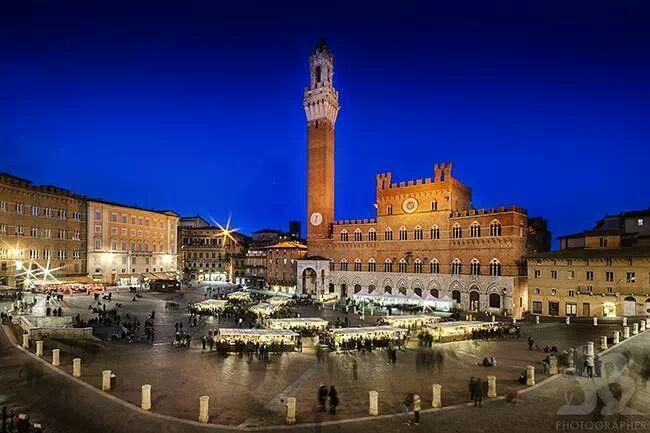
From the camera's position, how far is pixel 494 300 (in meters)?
47.1

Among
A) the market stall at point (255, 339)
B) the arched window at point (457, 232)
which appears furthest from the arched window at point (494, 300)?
the market stall at point (255, 339)

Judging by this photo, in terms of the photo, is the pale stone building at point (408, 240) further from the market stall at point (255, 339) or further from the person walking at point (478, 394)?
the person walking at point (478, 394)

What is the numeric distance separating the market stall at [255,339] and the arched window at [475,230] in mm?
30855

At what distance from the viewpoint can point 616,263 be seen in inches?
1537

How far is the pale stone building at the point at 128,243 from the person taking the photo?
2704 inches

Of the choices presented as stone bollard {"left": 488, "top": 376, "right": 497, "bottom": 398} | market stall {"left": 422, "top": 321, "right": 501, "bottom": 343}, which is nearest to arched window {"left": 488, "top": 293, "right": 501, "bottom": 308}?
market stall {"left": 422, "top": 321, "right": 501, "bottom": 343}

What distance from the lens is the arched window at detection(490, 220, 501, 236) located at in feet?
155

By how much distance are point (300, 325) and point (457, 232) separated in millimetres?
27639

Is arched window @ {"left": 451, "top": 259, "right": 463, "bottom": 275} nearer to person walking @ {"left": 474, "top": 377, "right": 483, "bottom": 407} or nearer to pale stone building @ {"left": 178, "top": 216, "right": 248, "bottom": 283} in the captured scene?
person walking @ {"left": 474, "top": 377, "right": 483, "bottom": 407}

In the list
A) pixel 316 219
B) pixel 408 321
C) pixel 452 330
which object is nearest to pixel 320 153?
pixel 316 219

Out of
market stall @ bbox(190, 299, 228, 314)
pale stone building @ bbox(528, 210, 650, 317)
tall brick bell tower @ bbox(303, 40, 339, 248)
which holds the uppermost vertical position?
tall brick bell tower @ bbox(303, 40, 339, 248)

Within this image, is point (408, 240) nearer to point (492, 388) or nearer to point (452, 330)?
point (452, 330)

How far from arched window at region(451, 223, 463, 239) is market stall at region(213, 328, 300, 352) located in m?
31.1

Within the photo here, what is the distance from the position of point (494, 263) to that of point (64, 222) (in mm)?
63078
